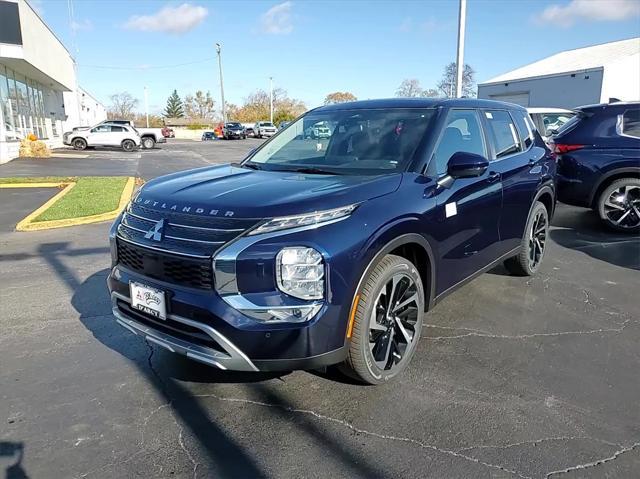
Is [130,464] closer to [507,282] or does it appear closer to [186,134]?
[507,282]

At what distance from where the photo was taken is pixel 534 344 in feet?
12.8

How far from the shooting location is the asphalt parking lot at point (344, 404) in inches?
99.8

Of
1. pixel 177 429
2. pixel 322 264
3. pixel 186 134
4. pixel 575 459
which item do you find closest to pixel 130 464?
pixel 177 429

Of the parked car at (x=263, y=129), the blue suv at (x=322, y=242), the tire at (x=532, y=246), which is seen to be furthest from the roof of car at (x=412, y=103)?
the parked car at (x=263, y=129)

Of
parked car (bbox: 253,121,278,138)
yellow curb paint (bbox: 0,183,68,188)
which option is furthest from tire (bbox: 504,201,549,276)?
parked car (bbox: 253,121,278,138)

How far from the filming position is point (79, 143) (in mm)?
30047

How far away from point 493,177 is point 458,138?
556 mm

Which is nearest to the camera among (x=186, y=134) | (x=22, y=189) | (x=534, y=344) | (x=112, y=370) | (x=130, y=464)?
(x=130, y=464)

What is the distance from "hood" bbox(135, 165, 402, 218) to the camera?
278 cm

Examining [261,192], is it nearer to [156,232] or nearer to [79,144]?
[156,232]

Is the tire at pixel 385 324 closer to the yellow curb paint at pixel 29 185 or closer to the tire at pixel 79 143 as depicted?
the yellow curb paint at pixel 29 185

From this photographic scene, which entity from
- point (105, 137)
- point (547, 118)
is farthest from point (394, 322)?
point (105, 137)

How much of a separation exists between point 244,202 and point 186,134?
73.2 meters

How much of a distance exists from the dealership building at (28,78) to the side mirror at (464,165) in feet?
67.8
